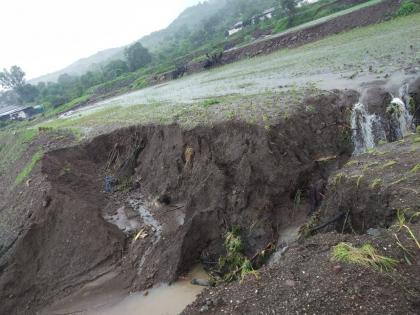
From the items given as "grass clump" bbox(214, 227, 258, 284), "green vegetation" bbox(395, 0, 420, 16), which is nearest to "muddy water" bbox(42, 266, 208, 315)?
"grass clump" bbox(214, 227, 258, 284)

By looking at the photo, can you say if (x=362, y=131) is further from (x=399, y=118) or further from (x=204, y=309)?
(x=204, y=309)

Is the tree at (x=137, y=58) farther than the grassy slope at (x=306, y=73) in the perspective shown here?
Yes

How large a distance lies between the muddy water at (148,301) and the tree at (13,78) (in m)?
83.2

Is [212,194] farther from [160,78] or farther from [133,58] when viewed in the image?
[133,58]

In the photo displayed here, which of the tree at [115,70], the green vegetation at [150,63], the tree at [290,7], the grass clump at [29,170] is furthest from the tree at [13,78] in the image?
the grass clump at [29,170]

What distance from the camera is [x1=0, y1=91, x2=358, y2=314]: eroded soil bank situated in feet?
31.7

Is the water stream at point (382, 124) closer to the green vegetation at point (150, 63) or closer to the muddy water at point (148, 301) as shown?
the muddy water at point (148, 301)

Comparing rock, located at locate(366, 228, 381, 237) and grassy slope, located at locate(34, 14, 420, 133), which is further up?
grassy slope, located at locate(34, 14, 420, 133)

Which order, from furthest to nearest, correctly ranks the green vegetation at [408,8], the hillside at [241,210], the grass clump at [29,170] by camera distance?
1. the green vegetation at [408,8]
2. the grass clump at [29,170]
3. the hillside at [241,210]

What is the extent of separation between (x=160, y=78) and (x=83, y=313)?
40647 mm

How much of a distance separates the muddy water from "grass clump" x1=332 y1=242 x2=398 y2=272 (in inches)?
174

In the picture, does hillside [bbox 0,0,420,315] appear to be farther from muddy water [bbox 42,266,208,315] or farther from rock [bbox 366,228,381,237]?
rock [bbox 366,228,381,237]

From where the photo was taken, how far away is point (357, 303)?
4.71 meters

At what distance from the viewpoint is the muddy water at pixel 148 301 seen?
344 inches
